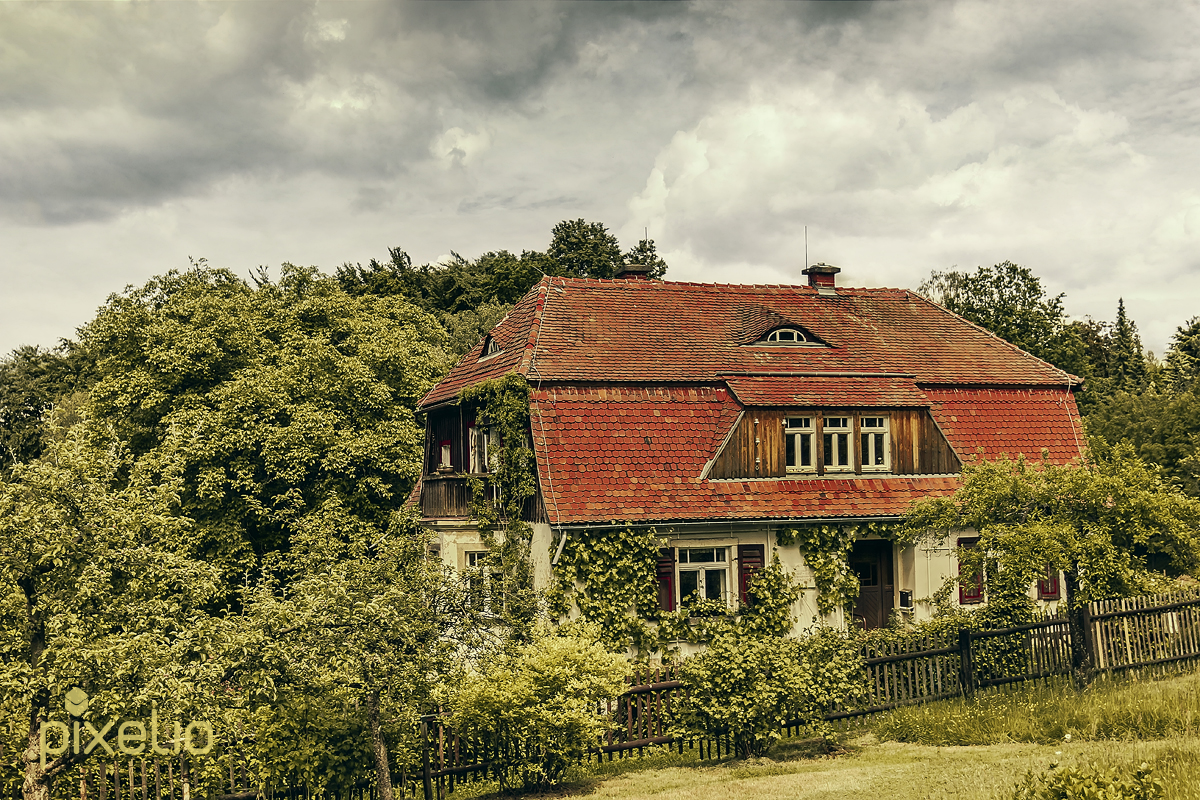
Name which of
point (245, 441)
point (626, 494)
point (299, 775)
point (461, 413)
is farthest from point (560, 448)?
point (245, 441)

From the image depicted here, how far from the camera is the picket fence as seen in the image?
38.1 feet

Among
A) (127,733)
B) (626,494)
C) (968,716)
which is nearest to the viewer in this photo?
(127,733)

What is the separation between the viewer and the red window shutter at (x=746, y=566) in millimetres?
19562

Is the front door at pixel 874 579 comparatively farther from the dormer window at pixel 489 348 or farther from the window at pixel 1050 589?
the dormer window at pixel 489 348

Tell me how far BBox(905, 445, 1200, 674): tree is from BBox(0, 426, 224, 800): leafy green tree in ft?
37.6

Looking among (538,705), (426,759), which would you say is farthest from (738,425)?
(426,759)

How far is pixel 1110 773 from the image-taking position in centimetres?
→ 811

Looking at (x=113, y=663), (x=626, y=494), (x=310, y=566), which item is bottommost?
(x=113, y=663)

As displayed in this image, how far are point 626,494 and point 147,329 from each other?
56.7 ft

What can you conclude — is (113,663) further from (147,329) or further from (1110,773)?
(147,329)

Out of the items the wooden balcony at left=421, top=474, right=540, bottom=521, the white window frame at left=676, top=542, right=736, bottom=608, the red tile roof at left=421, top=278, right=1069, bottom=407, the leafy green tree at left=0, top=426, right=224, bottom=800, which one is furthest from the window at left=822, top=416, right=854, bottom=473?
the leafy green tree at left=0, top=426, right=224, bottom=800

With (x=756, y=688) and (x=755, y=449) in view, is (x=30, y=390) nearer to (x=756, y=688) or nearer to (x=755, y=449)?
(x=755, y=449)

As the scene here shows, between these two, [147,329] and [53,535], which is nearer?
[53,535]

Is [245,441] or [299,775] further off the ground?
[245,441]
